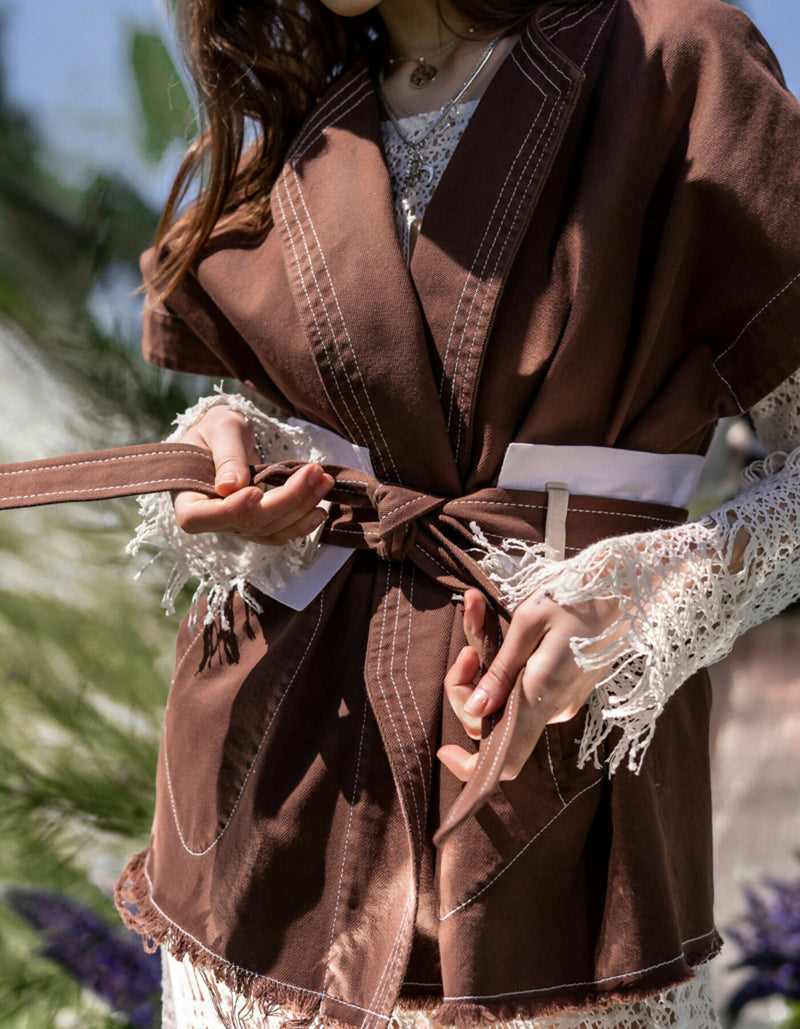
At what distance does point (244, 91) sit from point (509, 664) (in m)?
0.72

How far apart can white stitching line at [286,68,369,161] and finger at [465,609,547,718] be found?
0.56 meters

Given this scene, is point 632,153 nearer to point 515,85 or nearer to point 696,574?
point 515,85

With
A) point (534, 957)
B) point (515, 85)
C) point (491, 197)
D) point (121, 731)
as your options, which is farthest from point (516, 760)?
point (121, 731)

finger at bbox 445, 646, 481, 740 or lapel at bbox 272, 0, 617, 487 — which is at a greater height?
lapel at bbox 272, 0, 617, 487

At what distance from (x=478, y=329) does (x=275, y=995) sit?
55cm

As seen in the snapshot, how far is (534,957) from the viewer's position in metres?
0.71

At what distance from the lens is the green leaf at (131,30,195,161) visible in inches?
60.5

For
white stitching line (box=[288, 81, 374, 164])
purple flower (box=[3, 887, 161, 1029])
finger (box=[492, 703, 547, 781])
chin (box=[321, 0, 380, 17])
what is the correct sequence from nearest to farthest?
finger (box=[492, 703, 547, 781]) → chin (box=[321, 0, 380, 17]) → white stitching line (box=[288, 81, 374, 164]) → purple flower (box=[3, 887, 161, 1029])

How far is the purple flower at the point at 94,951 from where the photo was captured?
4.92 feet

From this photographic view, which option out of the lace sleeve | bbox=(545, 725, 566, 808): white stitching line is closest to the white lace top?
the lace sleeve

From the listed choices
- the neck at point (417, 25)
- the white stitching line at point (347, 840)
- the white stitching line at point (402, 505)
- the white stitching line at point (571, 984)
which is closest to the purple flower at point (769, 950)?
the white stitching line at point (571, 984)

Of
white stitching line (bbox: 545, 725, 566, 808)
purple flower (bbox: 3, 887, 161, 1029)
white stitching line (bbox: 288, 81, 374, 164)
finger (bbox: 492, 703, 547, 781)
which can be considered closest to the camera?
finger (bbox: 492, 703, 547, 781)

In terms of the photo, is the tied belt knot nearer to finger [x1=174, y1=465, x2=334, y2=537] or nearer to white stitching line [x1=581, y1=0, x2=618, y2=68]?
finger [x1=174, y1=465, x2=334, y2=537]

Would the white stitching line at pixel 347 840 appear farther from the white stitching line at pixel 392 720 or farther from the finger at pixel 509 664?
the finger at pixel 509 664
